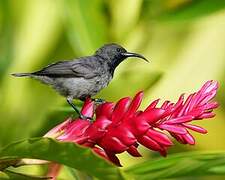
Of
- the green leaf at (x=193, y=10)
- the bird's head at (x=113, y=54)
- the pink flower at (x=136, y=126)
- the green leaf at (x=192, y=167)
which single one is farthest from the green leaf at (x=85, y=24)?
the pink flower at (x=136, y=126)

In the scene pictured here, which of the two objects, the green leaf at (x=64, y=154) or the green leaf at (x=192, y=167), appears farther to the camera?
the green leaf at (x=192, y=167)

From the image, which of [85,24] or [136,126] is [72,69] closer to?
[136,126]

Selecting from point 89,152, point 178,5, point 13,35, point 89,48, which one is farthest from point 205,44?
point 89,152

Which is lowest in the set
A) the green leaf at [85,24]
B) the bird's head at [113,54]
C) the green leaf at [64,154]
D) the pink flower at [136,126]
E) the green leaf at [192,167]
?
the green leaf at [192,167]

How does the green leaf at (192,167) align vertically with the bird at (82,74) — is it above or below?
below

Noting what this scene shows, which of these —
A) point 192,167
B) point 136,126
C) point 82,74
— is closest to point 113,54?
point 82,74

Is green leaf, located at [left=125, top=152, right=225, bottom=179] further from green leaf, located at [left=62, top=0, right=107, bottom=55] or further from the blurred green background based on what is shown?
green leaf, located at [left=62, top=0, right=107, bottom=55]

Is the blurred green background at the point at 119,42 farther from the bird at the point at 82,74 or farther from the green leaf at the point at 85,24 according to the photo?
the bird at the point at 82,74
